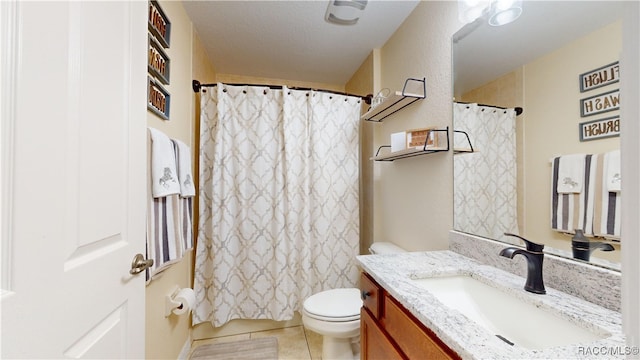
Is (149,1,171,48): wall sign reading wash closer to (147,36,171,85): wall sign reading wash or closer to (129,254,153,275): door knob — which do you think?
(147,36,171,85): wall sign reading wash

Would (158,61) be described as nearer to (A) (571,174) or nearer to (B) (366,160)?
(B) (366,160)

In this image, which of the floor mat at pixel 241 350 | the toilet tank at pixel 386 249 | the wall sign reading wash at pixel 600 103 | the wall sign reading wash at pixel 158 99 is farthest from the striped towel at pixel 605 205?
the floor mat at pixel 241 350

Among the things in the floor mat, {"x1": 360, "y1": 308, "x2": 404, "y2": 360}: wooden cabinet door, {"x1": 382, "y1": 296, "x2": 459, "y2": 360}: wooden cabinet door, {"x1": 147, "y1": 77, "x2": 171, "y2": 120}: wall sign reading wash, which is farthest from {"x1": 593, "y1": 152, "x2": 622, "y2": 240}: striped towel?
the floor mat

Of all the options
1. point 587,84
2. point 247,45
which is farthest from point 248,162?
point 587,84

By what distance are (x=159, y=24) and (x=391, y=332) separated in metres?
1.71

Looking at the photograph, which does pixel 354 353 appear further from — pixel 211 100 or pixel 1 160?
pixel 211 100

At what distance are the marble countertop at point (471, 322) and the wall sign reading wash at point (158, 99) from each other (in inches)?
47.7

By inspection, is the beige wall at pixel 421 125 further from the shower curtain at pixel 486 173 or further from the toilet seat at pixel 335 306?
the toilet seat at pixel 335 306

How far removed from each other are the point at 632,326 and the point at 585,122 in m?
0.82

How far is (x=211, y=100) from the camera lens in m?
1.93

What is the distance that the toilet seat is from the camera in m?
1.46

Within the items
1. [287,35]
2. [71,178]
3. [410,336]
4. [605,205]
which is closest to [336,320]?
[410,336]

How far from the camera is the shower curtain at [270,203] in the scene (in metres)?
1.89

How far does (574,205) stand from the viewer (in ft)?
2.75
